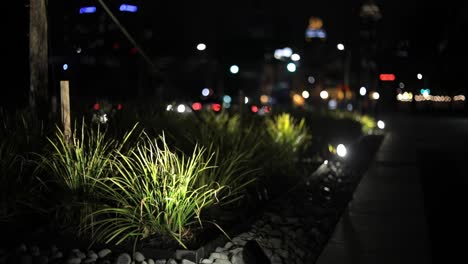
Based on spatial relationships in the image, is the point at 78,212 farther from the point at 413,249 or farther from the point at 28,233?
the point at 413,249

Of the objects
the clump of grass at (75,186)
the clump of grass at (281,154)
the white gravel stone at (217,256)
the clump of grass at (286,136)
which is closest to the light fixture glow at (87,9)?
the clump of grass at (281,154)

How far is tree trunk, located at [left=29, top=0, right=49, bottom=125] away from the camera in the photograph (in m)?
8.58

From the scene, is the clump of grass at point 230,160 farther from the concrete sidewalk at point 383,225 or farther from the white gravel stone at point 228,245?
the concrete sidewalk at point 383,225

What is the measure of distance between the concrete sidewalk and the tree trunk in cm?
503

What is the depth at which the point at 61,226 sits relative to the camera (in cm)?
590

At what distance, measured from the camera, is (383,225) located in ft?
23.5

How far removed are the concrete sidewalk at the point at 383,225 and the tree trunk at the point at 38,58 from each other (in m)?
5.03

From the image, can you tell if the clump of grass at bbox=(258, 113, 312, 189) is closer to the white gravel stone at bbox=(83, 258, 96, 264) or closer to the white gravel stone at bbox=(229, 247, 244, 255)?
the white gravel stone at bbox=(229, 247, 244, 255)

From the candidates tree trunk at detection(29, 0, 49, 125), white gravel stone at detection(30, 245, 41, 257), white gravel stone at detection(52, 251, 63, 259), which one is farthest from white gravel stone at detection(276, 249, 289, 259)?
tree trunk at detection(29, 0, 49, 125)

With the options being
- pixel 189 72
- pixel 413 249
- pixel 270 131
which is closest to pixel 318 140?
pixel 270 131

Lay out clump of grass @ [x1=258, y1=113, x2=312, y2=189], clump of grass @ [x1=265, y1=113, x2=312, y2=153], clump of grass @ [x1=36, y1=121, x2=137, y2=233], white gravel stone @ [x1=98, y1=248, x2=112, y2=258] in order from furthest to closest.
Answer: clump of grass @ [x1=265, y1=113, x2=312, y2=153] < clump of grass @ [x1=258, y1=113, x2=312, y2=189] < clump of grass @ [x1=36, y1=121, x2=137, y2=233] < white gravel stone @ [x1=98, y1=248, x2=112, y2=258]

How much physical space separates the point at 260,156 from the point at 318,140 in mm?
6594

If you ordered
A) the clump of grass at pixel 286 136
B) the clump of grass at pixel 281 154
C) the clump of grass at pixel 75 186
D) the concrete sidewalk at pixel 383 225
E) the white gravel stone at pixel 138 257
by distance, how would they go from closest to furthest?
the white gravel stone at pixel 138 257 → the concrete sidewalk at pixel 383 225 → the clump of grass at pixel 75 186 → the clump of grass at pixel 281 154 → the clump of grass at pixel 286 136

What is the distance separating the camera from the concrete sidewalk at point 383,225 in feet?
19.0
